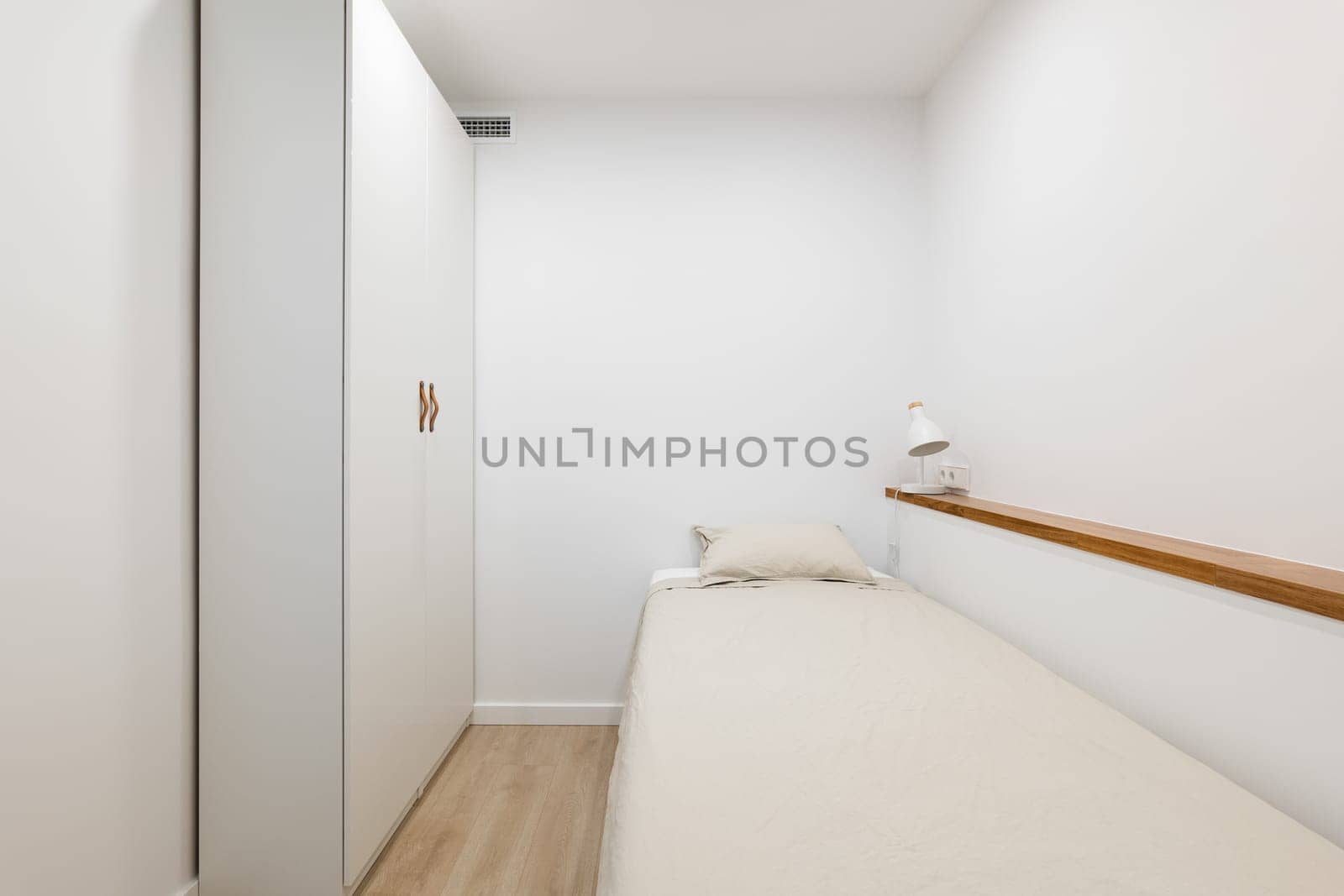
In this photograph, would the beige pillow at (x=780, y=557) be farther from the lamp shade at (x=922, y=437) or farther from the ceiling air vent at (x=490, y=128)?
the ceiling air vent at (x=490, y=128)

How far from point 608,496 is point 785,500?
0.78m

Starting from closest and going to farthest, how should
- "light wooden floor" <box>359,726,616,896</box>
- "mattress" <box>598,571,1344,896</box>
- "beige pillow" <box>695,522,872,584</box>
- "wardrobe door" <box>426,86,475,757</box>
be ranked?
"mattress" <box>598,571,1344,896</box>, "light wooden floor" <box>359,726,616,896</box>, "wardrobe door" <box>426,86,475,757</box>, "beige pillow" <box>695,522,872,584</box>

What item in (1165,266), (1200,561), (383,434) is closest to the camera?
(1200,561)

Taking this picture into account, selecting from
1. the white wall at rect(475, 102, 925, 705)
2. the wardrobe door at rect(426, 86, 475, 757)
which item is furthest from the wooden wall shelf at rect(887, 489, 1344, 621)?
the wardrobe door at rect(426, 86, 475, 757)

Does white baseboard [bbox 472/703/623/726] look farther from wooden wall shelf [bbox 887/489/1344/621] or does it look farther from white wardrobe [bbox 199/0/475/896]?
wooden wall shelf [bbox 887/489/1344/621]

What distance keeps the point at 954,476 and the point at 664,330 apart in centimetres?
135

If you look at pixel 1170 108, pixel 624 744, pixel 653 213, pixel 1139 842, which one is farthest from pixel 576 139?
pixel 1139 842

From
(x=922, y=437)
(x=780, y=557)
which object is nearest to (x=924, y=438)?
(x=922, y=437)

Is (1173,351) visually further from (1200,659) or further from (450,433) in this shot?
(450,433)

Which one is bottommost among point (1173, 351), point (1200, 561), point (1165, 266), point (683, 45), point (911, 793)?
point (911, 793)

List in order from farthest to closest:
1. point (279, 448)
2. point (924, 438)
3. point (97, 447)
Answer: point (924, 438) < point (279, 448) < point (97, 447)

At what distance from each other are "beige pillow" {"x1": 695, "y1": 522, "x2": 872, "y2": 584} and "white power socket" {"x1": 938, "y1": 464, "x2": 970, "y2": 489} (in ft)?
1.51

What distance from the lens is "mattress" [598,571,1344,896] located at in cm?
82

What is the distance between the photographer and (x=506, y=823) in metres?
1.93
